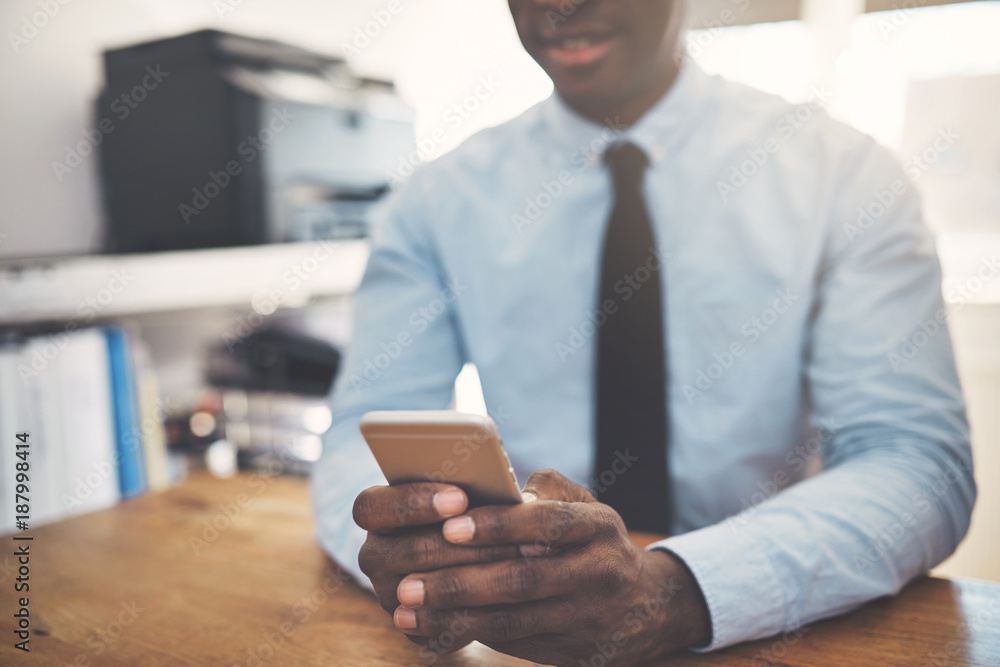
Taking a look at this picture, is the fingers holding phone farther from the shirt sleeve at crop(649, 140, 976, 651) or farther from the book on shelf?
the book on shelf

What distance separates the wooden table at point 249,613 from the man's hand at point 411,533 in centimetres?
11

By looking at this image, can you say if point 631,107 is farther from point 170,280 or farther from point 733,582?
point 170,280

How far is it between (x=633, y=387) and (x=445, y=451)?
467mm

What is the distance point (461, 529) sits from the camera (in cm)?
51

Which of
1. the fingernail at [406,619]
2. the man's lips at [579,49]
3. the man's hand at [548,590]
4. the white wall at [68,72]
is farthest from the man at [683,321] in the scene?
the white wall at [68,72]

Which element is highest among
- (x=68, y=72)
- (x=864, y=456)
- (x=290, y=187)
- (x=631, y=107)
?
(x=68, y=72)

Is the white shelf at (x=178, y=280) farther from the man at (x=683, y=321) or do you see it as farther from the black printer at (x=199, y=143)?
the man at (x=683, y=321)

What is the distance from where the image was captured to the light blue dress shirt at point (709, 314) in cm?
81

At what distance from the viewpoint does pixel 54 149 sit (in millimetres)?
1327

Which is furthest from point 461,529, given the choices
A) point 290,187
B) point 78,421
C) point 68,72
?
point 68,72

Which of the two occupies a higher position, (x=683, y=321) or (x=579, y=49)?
(x=579, y=49)

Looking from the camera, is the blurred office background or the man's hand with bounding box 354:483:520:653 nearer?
the man's hand with bounding box 354:483:520:653

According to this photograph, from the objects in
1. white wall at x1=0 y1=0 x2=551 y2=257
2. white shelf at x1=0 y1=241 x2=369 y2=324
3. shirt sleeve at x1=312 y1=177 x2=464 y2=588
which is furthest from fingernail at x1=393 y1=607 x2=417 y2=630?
white wall at x1=0 y1=0 x2=551 y2=257

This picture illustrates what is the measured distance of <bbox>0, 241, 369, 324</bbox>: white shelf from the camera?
3.52 feet
